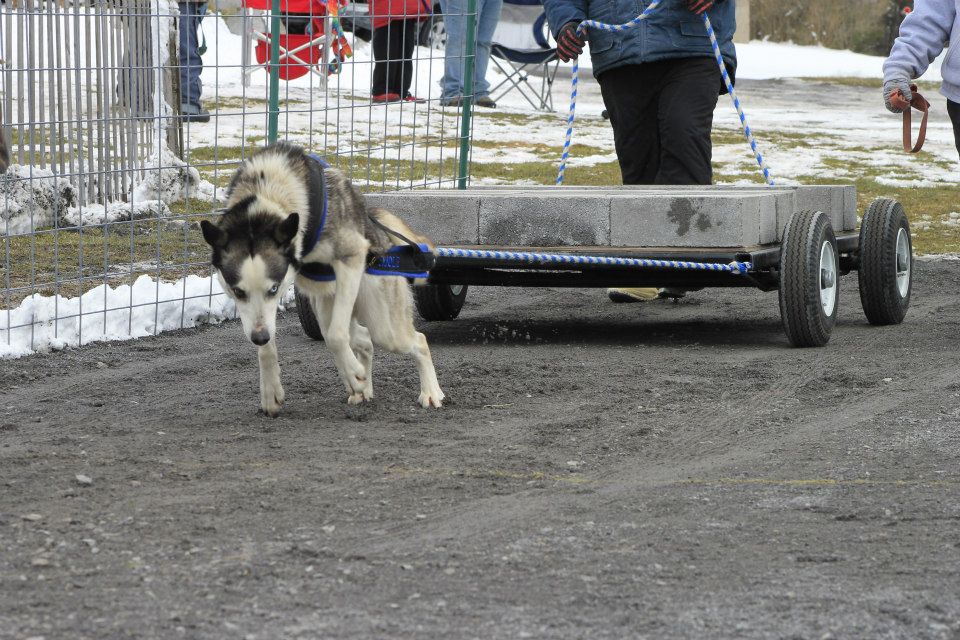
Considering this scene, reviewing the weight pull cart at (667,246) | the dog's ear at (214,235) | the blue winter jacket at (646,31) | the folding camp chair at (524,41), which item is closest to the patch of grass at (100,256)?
the weight pull cart at (667,246)

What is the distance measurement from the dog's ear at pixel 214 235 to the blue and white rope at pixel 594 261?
1.61 m

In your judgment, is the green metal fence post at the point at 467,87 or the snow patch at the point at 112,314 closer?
the snow patch at the point at 112,314

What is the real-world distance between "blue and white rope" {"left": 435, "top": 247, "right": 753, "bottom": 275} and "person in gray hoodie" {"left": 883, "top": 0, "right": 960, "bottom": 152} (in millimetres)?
1282

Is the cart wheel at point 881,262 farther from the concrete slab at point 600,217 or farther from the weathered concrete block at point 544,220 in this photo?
the weathered concrete block at point 544,220

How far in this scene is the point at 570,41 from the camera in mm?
7613

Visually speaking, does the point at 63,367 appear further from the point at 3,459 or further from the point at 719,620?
the point at 719,620

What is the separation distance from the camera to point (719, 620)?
302 cm

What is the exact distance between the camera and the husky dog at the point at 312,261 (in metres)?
4.69

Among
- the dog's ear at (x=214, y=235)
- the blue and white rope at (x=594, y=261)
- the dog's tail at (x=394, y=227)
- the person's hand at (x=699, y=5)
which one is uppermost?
the person's hand at (x=699, y=5)

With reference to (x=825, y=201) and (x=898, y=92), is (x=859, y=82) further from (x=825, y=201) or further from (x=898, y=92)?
(x=898, y=92)

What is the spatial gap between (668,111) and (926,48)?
143 centimetres

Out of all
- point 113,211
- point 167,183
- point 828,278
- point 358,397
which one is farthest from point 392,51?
point 358,397

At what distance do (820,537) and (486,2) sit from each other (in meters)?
13.1

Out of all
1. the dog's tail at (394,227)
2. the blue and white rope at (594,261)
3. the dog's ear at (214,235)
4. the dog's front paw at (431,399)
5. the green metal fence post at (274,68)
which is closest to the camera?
the dog's ear at (214,235)
